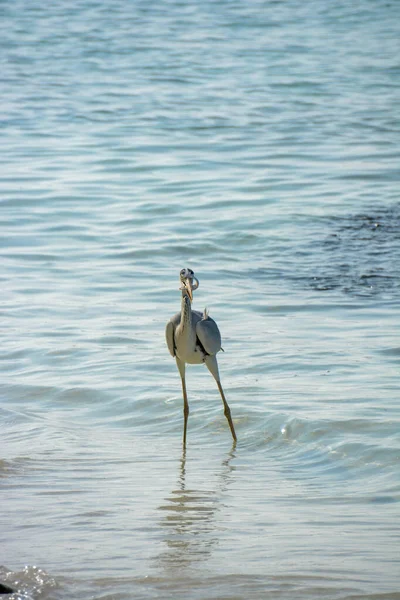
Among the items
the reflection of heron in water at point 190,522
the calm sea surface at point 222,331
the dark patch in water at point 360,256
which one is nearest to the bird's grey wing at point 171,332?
the calm sea surface at point 222,331

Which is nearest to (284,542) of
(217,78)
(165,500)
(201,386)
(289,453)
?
(165,500)

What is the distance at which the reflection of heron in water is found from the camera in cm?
477

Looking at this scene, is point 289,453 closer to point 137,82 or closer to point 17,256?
point 17,256

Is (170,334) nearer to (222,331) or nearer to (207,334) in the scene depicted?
(207,334)

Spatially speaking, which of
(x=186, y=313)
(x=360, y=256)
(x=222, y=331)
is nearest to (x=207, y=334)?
(x=186, y=313)

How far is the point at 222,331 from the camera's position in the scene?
9.66 meters

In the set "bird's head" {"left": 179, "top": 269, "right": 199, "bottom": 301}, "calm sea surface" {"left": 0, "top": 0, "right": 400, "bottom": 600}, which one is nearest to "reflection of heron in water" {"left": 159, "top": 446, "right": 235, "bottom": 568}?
"calm sea surface" {"left": 0, "top": 0, "right": 400, "bottom": 600}

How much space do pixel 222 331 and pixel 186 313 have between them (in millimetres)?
2881

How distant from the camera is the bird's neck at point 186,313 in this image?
671 centimetres

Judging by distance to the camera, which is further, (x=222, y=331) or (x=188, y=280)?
(x=222, y=331)

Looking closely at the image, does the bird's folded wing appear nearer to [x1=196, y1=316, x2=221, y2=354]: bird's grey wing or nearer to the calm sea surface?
[x1=196, y1=316, x2=221, y2=354]: bird's grey wing

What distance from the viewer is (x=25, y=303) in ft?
35.2

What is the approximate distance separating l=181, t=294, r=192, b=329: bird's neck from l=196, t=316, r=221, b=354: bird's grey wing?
8 centimetres

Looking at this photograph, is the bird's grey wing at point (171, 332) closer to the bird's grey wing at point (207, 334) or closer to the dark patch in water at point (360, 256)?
the bird's grey wing at point (207, 334)
